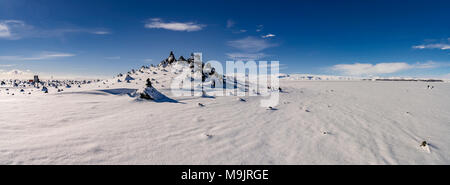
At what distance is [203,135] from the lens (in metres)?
4.18

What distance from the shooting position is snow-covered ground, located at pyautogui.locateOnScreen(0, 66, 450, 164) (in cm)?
326

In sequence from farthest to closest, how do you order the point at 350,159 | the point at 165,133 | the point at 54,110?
1. the point at 54,110
2. the point at 165,133
3. the point at 350,159

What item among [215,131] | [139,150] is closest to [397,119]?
[215,131]

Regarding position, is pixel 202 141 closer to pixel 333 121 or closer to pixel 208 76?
pixel 333 121

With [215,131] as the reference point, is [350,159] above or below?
below

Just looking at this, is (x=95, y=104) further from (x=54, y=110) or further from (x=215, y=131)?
(x=215, y=131)

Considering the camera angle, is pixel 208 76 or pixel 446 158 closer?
pixel 446 158

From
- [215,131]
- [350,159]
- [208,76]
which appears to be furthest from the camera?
[208,76]

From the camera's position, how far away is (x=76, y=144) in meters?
3.41

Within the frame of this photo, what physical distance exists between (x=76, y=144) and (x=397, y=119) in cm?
932

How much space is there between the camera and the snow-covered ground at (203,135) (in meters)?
3.26
